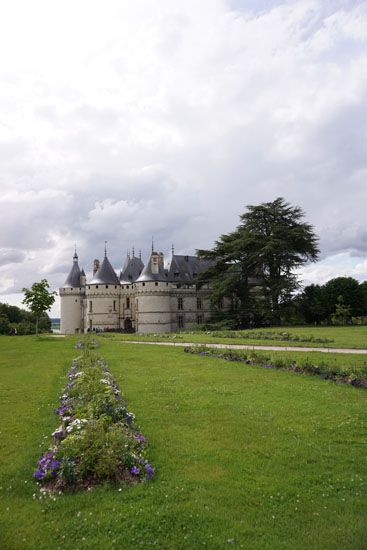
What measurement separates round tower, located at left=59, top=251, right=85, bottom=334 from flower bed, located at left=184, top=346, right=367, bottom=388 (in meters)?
42.5

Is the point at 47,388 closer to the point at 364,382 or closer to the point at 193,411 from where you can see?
the point at 193,411

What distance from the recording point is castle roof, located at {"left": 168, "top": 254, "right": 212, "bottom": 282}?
5728 centimetres

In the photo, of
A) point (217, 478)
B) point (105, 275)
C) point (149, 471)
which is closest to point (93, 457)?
point (149, 471)

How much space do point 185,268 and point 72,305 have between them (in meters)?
17.1

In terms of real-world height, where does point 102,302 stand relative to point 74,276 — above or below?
below

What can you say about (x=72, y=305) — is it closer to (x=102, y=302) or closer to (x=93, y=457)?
(x=102, y=302)

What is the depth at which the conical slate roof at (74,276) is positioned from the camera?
2420 inches

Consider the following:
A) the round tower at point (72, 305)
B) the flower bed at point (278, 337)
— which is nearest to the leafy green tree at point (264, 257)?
the flower bed at point (278, 337)

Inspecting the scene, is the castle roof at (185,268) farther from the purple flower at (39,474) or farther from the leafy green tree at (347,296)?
the purple flower at (39,474)

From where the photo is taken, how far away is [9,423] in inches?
370

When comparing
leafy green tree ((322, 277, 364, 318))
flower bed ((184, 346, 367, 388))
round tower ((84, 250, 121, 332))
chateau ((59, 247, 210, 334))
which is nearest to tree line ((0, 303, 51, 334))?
chateau ((59, 247, 210, 334))

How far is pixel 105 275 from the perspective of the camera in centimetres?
5731

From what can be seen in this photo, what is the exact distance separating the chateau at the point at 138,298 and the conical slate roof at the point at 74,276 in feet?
0.46

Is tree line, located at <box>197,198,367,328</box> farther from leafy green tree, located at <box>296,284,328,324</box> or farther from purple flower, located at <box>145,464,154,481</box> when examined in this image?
purple flower, located at <box>145,464,154,481</box>
